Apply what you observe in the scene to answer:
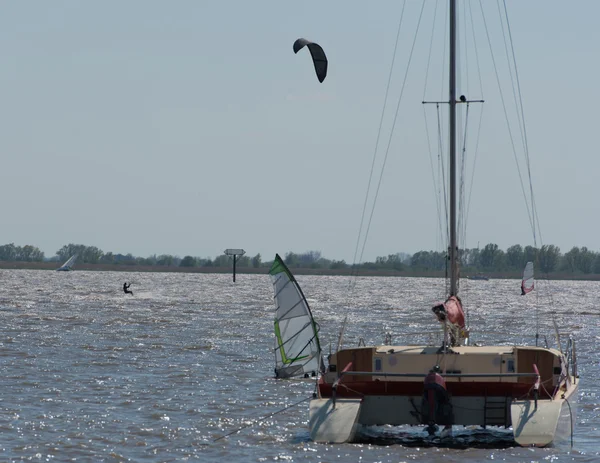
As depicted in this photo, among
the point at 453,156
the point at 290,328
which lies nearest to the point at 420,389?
the point at 453,156

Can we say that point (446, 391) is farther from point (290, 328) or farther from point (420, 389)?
point (290, 328)

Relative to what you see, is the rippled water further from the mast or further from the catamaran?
the mast

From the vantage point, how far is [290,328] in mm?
28281

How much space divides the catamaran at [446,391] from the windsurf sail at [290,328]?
7.61 meters

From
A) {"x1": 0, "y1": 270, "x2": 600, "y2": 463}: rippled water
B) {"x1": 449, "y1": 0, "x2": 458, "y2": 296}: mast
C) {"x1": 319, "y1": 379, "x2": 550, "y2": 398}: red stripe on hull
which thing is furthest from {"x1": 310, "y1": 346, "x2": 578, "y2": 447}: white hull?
{"x1": 449, "y1": 0, "x2": 458, "y2": 296}: mast

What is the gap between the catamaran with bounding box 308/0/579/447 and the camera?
17.7 m

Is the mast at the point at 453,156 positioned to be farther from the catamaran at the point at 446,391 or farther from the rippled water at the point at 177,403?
the rippled water at the point at 177,403

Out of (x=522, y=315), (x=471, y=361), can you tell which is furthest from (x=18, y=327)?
(x=522, y=315)

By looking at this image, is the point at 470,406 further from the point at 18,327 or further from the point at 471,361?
the point at 18,327

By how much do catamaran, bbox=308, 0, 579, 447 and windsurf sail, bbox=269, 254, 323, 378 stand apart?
7.61 m

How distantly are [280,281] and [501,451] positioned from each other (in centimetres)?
→ 1109

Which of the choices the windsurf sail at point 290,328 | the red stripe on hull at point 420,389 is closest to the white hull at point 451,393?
the red stripe on hull at point 420,389

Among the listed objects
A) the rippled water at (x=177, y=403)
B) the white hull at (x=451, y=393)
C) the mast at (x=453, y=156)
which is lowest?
the rippled water at (x=177, y=403)

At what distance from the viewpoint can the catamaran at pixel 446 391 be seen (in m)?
17.7
